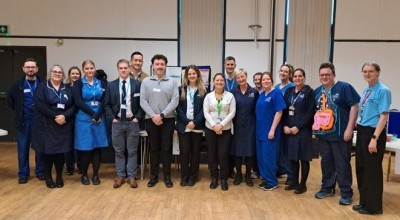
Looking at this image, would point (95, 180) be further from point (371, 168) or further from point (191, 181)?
point (371, 168)

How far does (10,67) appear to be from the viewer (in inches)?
271

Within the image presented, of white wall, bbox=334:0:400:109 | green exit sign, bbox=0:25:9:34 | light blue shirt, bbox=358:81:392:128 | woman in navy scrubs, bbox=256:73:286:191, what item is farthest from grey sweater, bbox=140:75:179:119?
green exit sign, bbox=0:25:9:34

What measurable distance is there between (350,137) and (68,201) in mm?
2902

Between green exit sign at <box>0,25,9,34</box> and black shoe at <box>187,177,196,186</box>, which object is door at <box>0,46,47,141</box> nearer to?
green exit sign at <box>0,25,9,34</box>

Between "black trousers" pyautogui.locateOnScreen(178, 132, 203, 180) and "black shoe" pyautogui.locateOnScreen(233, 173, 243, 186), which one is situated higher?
"black trousers" pyautogui.locateOnScreen(178, 132, 203, 180)

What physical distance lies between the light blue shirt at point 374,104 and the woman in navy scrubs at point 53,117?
9.97 ft

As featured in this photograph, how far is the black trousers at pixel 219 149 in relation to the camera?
369 centimetres

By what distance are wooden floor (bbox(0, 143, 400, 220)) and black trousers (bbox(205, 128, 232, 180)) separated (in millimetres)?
241

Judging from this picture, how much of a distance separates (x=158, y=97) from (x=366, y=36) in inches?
207

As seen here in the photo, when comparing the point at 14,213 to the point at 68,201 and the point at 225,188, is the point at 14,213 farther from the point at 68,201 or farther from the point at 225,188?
the point at 225,188

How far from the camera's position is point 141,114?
3.76m

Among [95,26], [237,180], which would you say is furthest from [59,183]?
[95,26]

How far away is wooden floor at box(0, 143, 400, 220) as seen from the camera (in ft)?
9.73

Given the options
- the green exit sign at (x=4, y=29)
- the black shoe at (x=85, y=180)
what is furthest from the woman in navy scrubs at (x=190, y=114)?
the green exit sign at (x=4, y=29)
